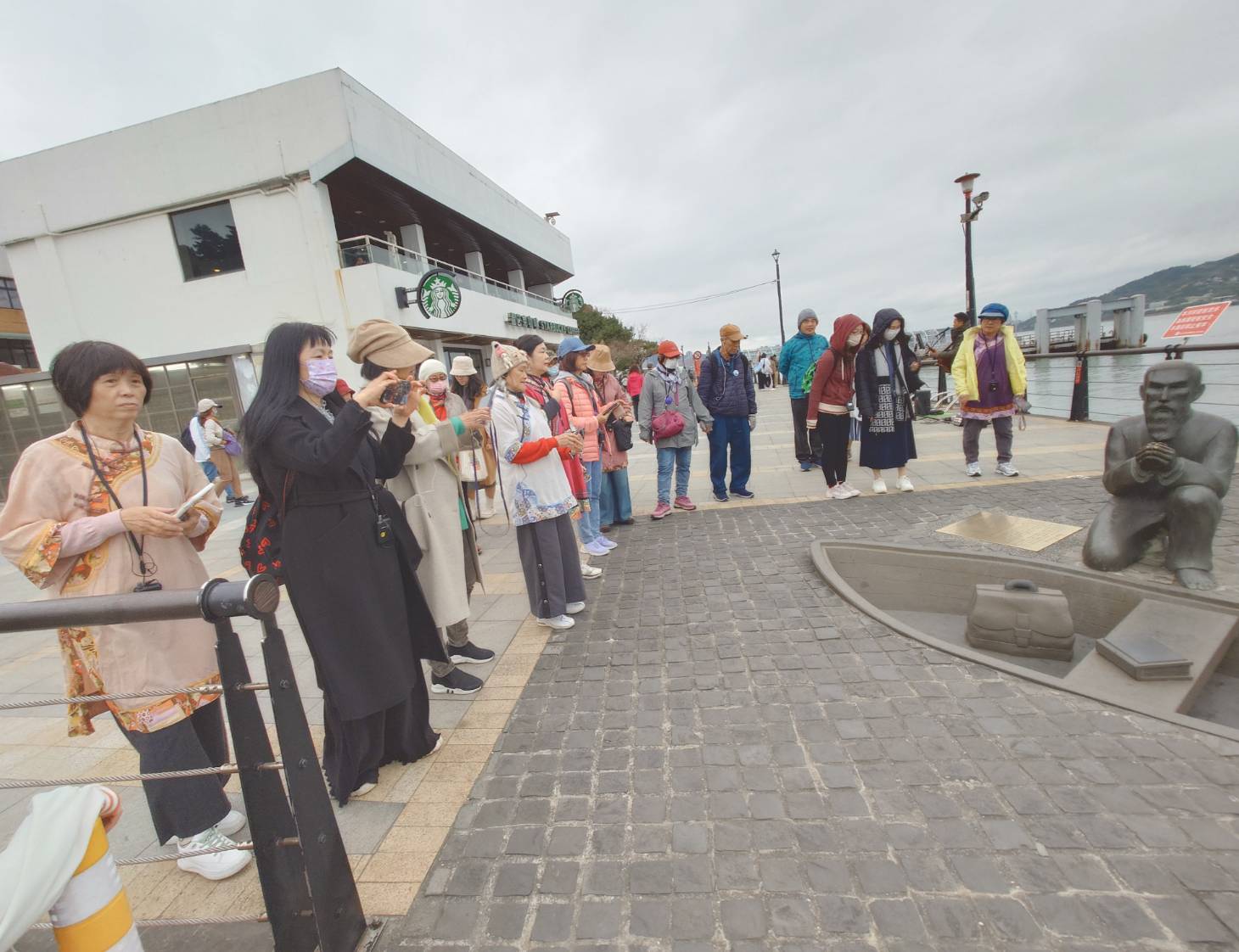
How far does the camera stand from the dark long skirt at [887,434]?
608 centimetres

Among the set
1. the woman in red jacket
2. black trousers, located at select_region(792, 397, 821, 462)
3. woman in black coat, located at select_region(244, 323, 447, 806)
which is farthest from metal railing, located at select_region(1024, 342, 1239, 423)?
woman in black coat, located at select_region(244, 323, 447, 806)

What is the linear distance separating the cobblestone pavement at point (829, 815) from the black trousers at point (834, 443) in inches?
129

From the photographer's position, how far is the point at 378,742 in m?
2.42

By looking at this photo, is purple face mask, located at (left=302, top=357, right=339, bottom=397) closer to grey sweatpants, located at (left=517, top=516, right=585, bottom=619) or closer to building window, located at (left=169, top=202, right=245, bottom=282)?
grey sweatpants, located at (left=517, top=516, right=585, bottom=619)

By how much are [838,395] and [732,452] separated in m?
1.44

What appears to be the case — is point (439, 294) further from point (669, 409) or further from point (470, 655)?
point (470, 655)

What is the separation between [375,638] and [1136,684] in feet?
11.0

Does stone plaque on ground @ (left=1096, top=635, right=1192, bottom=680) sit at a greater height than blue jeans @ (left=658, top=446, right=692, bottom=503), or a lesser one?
lesser

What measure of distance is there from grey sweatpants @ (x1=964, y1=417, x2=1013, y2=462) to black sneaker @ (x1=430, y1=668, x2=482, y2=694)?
6094 millimetres

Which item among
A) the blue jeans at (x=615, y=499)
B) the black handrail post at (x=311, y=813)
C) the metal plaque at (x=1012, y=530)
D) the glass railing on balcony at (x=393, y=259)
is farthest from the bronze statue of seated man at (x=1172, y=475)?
the glass railing on balcony at (x=393, y=259)

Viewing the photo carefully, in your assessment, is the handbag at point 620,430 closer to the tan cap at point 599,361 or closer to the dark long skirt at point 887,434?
the tan cap at point 599,361

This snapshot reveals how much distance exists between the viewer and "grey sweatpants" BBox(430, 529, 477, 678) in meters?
3.18

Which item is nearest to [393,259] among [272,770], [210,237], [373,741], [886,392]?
[210,237]

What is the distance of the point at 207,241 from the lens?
42.4 feet
